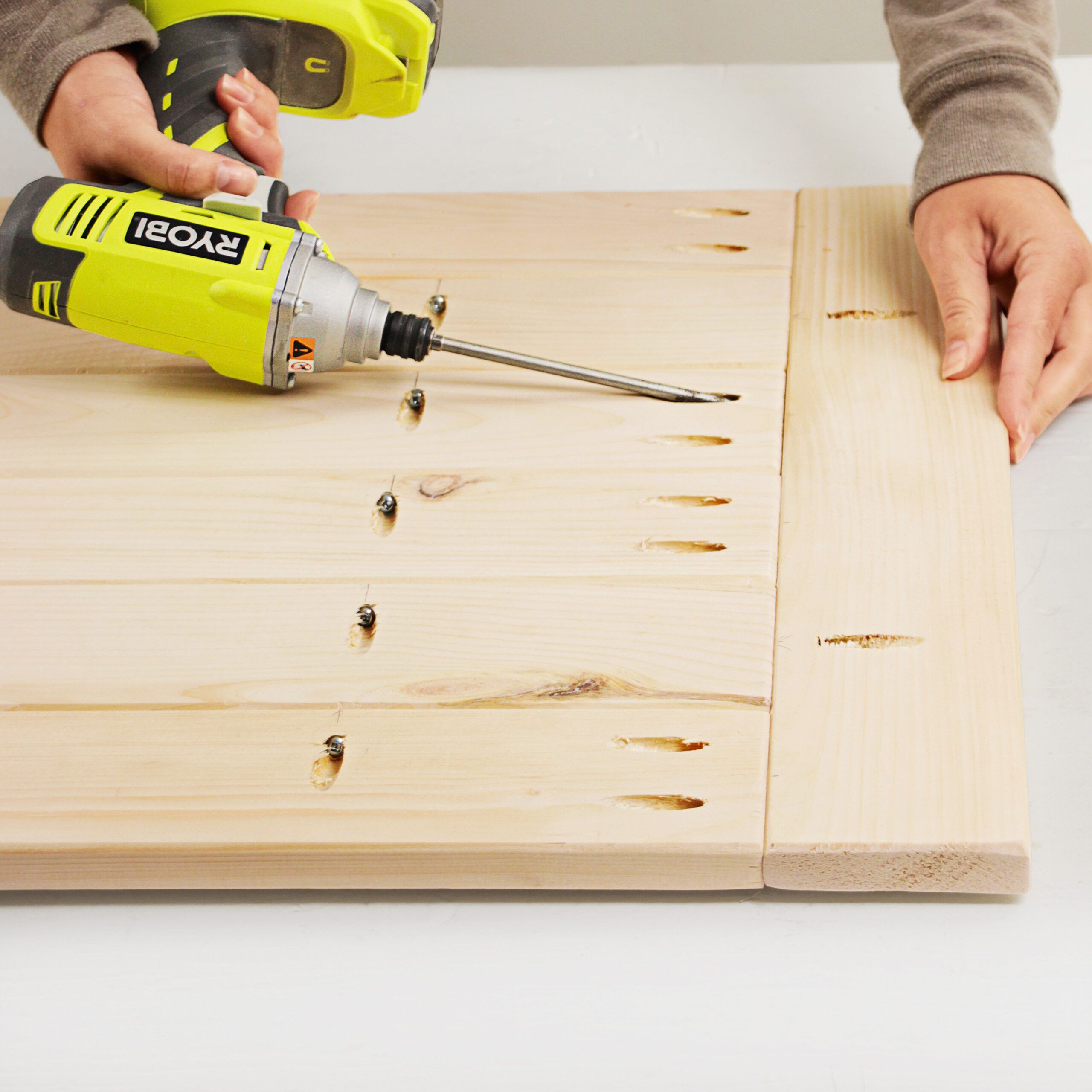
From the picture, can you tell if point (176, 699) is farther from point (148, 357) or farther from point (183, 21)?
point (183, 21)

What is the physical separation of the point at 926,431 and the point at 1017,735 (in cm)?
29

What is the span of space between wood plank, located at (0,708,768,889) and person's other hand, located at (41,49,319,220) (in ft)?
1.57

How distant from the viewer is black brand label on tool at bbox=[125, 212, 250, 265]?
0.89 m

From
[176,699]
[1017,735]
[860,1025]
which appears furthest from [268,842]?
[1017,735]

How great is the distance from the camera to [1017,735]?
2.26ft

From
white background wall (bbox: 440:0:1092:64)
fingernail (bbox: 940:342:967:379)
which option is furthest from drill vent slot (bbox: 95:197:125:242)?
white background wall (bbox: 440:0:1092:64)

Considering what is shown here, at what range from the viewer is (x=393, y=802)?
0.68 m

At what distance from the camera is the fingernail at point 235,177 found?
3.12 feet

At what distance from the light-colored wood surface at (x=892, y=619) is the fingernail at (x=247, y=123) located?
0.52 metres

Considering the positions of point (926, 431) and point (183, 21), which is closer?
point (926, 431)

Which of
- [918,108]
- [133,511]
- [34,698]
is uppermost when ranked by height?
[918,108]

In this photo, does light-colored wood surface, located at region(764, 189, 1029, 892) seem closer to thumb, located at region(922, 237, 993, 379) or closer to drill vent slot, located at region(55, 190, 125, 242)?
thumb, located at region(922, 237, 993, 379)

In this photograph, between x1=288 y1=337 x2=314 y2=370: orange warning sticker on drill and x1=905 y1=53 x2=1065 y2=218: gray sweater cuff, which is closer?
x1=288 y1=337 x2=314 y2=370: orange warning sticker on drill

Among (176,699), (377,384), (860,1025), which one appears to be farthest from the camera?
(377,384)
